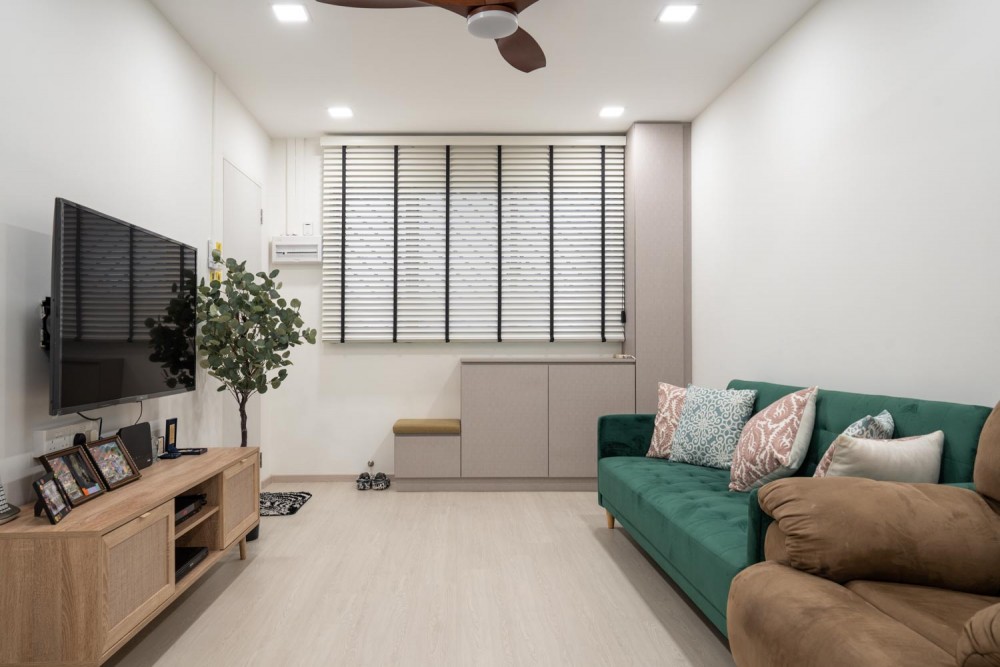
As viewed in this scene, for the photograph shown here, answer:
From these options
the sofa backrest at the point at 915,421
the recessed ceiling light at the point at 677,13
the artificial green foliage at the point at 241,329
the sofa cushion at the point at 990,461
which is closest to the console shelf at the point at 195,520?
the artificial green foliage at the point at 241,329

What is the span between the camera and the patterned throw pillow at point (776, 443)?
96.4 inches

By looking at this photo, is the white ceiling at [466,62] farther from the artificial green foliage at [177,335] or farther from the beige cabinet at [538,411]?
the beige cabinet at [538,411]

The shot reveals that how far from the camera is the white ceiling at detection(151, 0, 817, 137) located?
312 centimetres

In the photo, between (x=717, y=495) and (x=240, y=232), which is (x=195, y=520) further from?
(x=240, y=232)

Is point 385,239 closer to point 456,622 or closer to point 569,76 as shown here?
point 569,76

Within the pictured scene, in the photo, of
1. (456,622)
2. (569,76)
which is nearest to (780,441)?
(456,622)

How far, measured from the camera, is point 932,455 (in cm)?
187

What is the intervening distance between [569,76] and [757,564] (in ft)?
10.7

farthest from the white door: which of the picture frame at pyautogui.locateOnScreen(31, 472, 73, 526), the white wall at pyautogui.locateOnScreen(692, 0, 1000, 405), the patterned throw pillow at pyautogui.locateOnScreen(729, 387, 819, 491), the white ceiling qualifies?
the white wall at pyautogui.locateOnScreen(692, 0, 1000, 405)

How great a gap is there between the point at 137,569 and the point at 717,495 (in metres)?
2.23

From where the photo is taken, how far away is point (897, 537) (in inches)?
57.7

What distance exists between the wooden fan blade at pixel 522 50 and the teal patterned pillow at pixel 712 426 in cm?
201

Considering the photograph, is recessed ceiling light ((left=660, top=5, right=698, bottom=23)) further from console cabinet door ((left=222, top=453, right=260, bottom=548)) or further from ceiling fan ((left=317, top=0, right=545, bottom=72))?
console cabinet door ((left=222, top=453, right=260, bottom=548))

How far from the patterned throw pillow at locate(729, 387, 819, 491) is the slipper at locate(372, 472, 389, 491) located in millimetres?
2872
